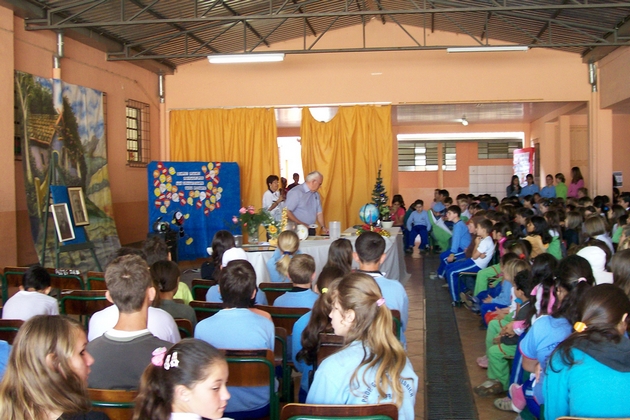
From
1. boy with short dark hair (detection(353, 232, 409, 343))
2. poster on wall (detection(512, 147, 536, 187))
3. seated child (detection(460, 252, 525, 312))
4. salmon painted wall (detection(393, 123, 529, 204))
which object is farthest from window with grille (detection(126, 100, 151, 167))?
poster on wall (detection(512, 147, 536, 187))

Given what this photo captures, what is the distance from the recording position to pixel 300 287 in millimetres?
3883

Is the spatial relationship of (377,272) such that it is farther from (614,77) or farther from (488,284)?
(614,77)

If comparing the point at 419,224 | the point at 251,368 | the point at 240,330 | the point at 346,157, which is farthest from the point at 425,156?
the point at 251,368

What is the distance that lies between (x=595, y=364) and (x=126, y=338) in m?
1.72

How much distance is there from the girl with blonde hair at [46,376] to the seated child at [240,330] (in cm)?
105

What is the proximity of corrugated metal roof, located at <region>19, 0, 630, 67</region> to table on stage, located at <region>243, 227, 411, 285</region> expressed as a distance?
3086mm

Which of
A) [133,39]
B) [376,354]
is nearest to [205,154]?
[133,39]

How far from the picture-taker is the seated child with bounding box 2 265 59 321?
3725mm

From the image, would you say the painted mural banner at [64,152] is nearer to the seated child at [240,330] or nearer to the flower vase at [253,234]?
the flower vase at [253,234]

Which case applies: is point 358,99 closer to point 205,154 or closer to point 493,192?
Answer: point 205,154

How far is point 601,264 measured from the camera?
163 inches

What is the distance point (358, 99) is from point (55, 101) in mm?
5381

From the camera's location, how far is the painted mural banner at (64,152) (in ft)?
27.1

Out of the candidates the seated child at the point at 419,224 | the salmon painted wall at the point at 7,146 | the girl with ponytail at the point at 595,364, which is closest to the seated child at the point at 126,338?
the girl with ponytail at the point at 595,364
